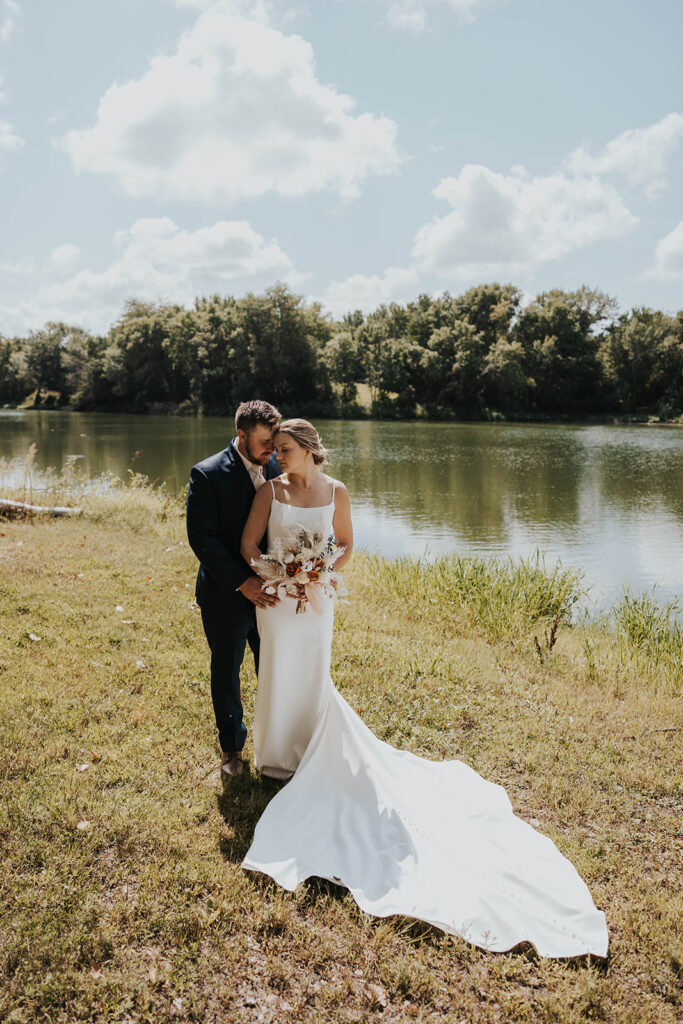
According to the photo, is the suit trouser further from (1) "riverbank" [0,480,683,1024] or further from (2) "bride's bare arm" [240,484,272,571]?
(2) "bride's bare arm" [240,484,272,571]

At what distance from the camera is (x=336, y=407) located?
66.1 m

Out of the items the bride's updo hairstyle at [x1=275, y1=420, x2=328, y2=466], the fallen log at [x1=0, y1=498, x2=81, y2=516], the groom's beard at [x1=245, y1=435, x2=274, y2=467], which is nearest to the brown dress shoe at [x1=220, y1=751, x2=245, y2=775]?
the groom's beard at [x1=245, y1=435, x2=274, y2=467]

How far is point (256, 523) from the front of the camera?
403cm

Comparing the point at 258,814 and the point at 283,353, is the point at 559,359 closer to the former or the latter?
the point at 283,353

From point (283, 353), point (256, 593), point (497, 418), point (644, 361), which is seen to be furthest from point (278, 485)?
point (644, 361)

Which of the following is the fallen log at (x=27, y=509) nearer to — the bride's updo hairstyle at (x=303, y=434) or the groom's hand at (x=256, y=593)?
the groom's hand at (x=256, y=593)

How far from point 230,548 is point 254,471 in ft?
1.73

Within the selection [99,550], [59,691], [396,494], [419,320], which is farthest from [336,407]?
[59,691]

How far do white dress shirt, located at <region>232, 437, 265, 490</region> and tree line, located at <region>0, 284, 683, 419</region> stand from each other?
61320mm

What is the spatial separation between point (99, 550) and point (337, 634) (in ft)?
16.0

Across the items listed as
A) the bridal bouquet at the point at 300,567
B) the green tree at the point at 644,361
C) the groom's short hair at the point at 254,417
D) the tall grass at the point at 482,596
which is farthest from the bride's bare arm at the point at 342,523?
the green tree at the point at 644,361

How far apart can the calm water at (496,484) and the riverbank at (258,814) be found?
6729 millimetres

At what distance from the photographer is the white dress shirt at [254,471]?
412 centimetres

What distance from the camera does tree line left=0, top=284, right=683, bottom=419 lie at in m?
65.0
